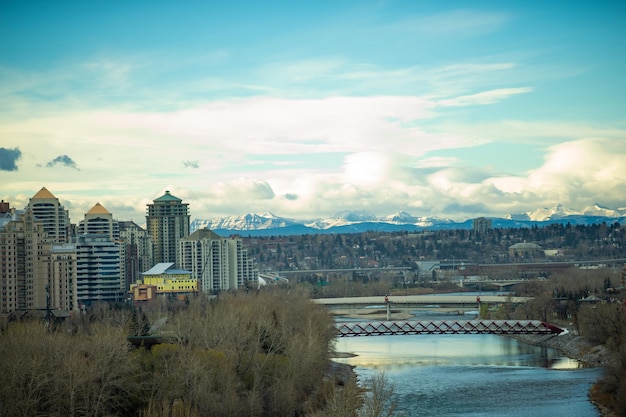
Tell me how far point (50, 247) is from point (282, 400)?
34.5 m

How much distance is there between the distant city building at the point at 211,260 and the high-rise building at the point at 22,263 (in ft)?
66.0

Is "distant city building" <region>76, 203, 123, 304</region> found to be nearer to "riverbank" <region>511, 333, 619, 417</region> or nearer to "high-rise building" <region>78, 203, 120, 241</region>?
"high-rise building" <region>78, 203, 120, 241</region>

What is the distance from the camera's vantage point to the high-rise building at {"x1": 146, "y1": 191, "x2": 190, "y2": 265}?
82019 millimetres

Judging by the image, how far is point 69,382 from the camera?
18125 millimetres

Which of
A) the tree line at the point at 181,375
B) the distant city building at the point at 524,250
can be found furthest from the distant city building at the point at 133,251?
the distant city building at the point at 524,250

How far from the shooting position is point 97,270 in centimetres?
6078

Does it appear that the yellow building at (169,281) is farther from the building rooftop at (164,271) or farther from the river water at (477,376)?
the river water at (477,376)

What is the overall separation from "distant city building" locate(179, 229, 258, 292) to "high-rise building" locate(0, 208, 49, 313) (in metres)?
20.1

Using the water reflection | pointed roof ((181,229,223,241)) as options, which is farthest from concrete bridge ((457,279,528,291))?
the water reflection

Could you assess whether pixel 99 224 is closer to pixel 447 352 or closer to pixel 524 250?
pixel 447 352

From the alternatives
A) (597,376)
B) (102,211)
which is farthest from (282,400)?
(102,211)

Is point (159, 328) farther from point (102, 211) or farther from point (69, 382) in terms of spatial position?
point (102, 211)

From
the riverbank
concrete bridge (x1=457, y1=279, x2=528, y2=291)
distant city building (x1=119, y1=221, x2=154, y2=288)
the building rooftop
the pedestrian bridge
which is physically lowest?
the riverbank

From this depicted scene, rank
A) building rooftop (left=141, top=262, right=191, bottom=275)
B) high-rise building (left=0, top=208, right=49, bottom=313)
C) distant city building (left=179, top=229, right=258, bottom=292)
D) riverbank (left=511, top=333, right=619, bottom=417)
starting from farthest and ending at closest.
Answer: distant city building (left=179, top=229, right=258, bottom=292) → building rooftop (left=141, top=262, right=191, bottom=275) → high-rise building (left=0, top=208, right=49, bottom=313) → riverbank (left=511, top=333, right=619, bottom=417)
